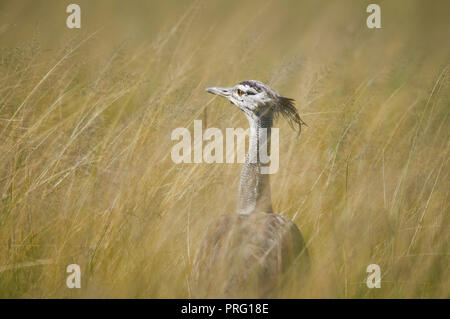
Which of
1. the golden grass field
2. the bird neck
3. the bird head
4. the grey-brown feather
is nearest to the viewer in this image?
the grey-brown feather

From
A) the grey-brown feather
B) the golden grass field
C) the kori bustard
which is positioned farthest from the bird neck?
the golden grass field

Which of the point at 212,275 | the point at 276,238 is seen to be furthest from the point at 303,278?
the point at 212,275

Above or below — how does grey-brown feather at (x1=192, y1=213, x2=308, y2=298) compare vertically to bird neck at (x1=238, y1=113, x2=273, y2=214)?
below

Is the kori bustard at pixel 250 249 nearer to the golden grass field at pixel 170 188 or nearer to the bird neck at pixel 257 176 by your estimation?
the bird neck at pixel 257 176

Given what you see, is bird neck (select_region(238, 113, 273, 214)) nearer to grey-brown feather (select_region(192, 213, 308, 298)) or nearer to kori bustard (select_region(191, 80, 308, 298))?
kori bustard (select_region(191, 80, 308, 298))

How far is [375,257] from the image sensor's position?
3.34m

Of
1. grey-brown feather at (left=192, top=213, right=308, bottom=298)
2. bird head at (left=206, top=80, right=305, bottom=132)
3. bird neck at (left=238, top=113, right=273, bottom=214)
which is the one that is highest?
bird head at (left=206, top=80, right=305, bottom=132)

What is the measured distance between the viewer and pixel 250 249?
290 cm

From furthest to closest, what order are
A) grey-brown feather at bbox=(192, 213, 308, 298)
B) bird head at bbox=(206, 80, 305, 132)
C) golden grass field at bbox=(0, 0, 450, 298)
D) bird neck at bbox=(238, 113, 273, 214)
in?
1. bird head at bbox=(206, 80, 305, 132)
2. bird neck at bbox=(238, 113, 273, 214)
3. golden grass field at bbox=(0, 0, 450, 298)
4. grey-brown feather at bbox=(192, 213, 308, 298)

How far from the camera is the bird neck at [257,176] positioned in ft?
11.2

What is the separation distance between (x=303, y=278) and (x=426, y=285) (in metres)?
0.88

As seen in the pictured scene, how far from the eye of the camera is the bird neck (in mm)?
3404

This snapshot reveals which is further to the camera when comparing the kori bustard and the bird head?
the bird head

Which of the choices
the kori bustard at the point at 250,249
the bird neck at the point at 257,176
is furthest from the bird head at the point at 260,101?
the kori bustard at the point at 250,249
